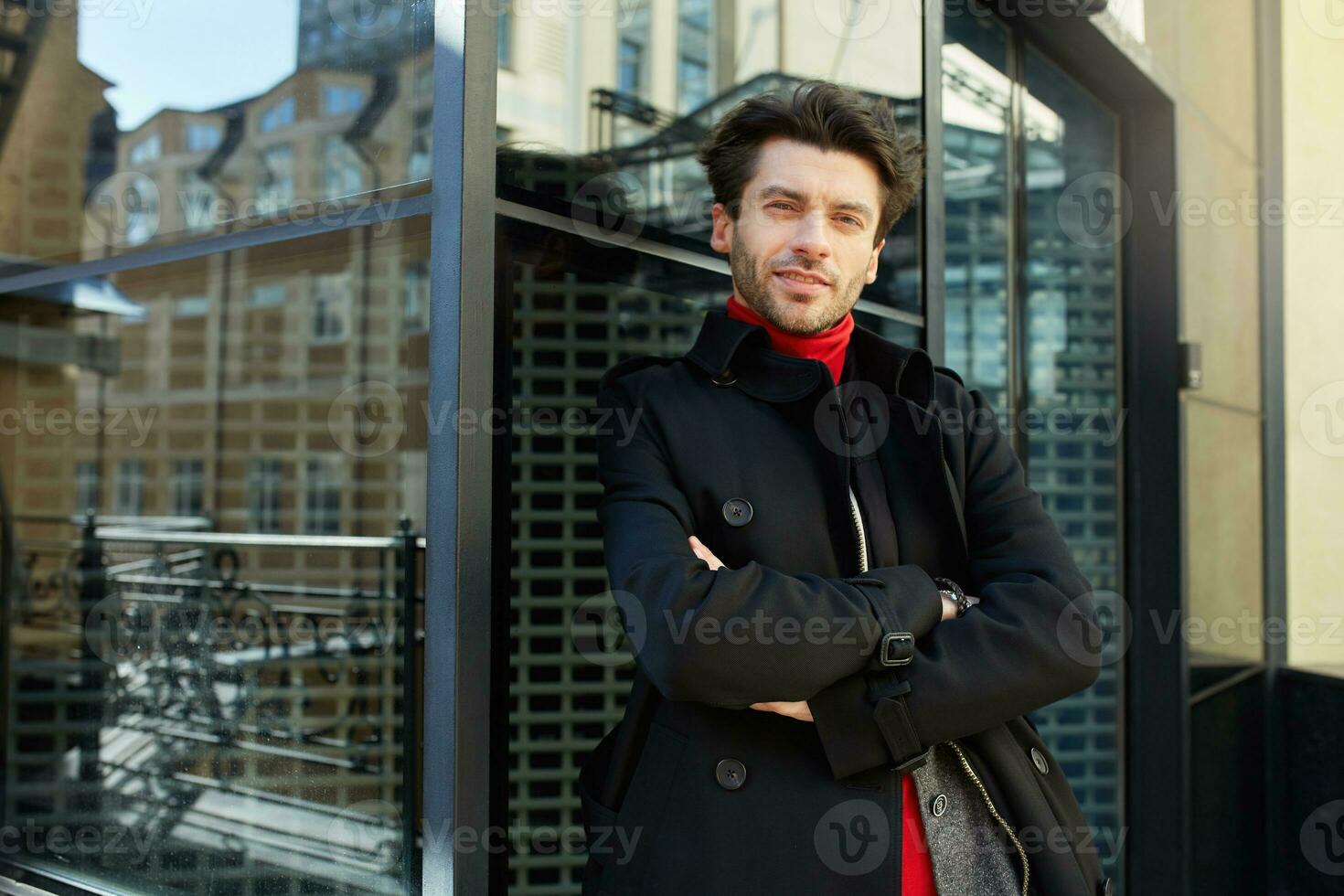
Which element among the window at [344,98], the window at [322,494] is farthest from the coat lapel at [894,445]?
the window at [322,494]

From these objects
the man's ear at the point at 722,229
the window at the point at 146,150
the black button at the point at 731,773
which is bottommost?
the black button at the point at 731,773

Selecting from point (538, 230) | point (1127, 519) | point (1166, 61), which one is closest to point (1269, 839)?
point (1127, 519)

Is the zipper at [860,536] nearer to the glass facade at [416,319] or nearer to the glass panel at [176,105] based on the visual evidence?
the glass facade at [416,319]

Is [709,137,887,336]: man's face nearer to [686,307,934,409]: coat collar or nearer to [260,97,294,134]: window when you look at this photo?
[686,307,934,409]: coat collar

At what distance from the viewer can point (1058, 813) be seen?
1458 mm

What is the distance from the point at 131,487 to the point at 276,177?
8.07 feet

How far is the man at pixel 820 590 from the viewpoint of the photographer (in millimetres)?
1335

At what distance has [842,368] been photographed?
1659 mm

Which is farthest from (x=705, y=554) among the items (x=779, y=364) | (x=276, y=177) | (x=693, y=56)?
(x=276, y=177)

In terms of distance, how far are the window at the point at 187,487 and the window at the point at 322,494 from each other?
69 centimetres

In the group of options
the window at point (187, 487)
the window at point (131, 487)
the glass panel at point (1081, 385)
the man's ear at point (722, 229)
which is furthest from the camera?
the window at point (187, 487)

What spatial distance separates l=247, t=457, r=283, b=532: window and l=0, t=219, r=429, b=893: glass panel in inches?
0.6

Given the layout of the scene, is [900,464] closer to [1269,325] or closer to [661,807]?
[661,807]

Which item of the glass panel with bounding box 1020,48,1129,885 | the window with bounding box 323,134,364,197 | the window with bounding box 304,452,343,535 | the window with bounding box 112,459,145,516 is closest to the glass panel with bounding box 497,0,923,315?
the glass panel with bounding box 1020,48,1129,885
